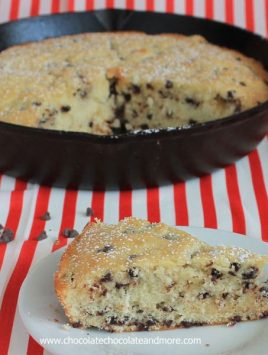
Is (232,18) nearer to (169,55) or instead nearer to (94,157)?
(169,55)

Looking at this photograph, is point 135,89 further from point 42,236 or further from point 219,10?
point 219,10

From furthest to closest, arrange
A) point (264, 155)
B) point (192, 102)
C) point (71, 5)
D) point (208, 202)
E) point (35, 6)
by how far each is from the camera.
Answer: point (35, 6)
point (71, 5)
point (264, 155)
point (192, 102)
point (208, 202)

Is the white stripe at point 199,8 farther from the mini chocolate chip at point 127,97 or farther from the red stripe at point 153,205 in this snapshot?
the red stripe at point 153,205

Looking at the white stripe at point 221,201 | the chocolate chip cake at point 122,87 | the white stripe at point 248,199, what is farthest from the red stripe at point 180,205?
the chocolate chip cake at point 122,87

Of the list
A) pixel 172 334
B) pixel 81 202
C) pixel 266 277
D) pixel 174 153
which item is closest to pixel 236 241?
pixel 266 277

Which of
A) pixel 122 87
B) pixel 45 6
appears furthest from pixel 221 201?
pixel 45 6

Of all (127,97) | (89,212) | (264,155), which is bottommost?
(264,155)
